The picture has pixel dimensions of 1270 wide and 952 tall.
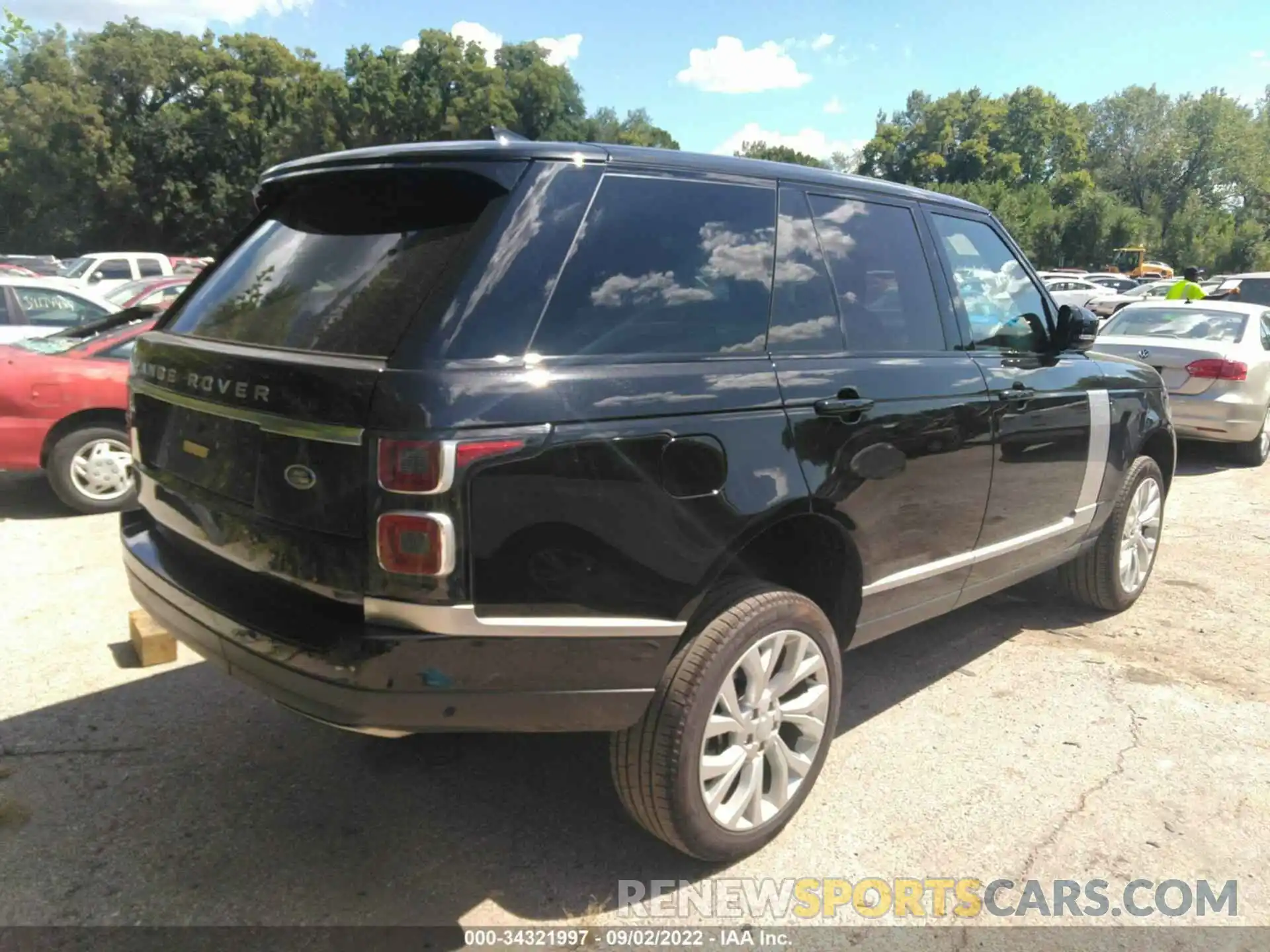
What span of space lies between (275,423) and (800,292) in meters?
1.60

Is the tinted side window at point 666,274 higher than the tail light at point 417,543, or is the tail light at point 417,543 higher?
the tinted side window at point 666,274

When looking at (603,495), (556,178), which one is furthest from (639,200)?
(603,495)

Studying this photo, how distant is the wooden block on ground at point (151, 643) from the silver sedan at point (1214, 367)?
7460 mm

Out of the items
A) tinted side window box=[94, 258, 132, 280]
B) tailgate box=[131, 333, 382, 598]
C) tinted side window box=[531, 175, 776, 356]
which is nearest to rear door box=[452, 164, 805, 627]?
tinted side window box=[531, 175, 776, 356]

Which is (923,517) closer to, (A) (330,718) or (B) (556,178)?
(B) (556,178)

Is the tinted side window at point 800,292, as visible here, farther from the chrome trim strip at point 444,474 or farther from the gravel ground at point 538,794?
the gravel ground at point 538,794

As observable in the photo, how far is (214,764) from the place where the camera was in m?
3.18

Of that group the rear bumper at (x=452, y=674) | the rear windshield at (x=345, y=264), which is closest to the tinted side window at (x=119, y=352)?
the rear windshield at (x=345, y=264)

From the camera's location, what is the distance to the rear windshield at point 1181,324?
28.9ft

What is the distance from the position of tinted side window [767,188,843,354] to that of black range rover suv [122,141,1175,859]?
0.04ft

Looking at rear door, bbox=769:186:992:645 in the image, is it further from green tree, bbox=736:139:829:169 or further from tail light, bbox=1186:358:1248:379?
green tree, bbox=736:139:829:169

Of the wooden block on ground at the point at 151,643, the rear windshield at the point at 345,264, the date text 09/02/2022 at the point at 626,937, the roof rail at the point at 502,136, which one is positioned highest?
the roof rail at the point at 502,136

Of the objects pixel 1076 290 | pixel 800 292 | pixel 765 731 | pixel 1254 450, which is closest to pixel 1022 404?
pixel 800 292

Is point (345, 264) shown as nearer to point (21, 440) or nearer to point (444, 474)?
point (444, 474)
